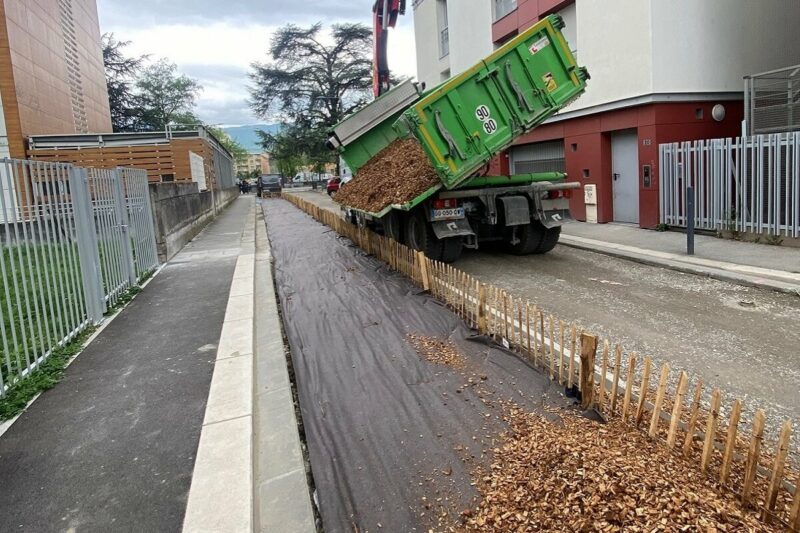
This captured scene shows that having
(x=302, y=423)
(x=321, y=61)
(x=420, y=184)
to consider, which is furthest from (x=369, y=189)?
(x=321, y=61)

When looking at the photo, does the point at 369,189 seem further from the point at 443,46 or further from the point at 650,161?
the point at 443,46

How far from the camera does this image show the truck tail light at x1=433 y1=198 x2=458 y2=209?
883 centimetres

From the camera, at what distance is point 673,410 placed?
306cm

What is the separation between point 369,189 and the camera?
10.2m

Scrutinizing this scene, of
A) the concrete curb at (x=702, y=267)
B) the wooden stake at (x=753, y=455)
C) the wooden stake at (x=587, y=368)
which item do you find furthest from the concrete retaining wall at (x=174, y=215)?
the wooden stake at (x=753, y=455)

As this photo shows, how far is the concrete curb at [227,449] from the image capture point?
288 centimetres

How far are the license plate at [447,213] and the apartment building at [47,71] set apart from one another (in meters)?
14.8

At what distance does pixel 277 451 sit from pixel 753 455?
2658mm

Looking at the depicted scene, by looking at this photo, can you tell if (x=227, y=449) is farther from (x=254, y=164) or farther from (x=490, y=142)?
(x=254, y=164)

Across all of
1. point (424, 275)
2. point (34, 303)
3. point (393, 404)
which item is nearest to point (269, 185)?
point (424, 275)

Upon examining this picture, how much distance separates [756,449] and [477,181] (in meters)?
7.20

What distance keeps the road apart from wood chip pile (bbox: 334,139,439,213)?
68.4 inches

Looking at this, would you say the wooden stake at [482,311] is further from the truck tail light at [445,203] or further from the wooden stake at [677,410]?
the truck tail light at [445,203]

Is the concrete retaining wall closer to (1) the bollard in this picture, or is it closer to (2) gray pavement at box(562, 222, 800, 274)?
(2) gray pavement at box(562, 222, 800, 274)
